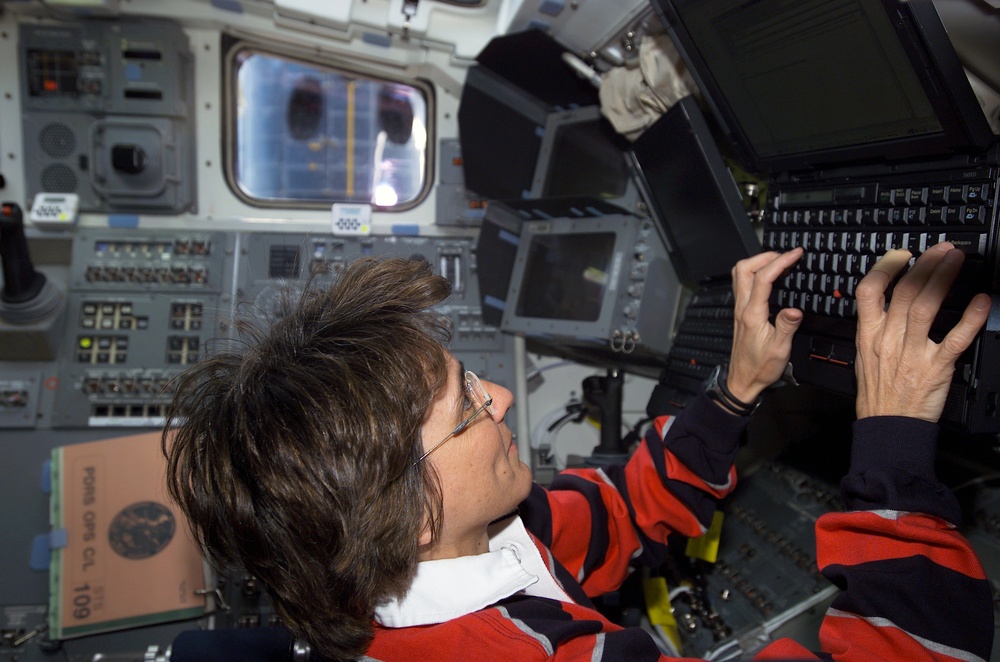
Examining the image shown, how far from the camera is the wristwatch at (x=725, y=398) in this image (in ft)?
4.66

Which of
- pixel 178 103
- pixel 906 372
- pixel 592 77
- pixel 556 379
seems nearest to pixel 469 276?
pixel 556 379

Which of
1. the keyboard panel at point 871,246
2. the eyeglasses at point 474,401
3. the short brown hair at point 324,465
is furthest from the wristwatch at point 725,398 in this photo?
the short brown hair at point 324,465

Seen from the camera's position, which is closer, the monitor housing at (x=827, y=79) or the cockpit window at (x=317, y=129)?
the monitor housing at (x=827, y=79)

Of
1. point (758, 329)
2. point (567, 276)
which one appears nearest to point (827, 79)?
point (758, 329)

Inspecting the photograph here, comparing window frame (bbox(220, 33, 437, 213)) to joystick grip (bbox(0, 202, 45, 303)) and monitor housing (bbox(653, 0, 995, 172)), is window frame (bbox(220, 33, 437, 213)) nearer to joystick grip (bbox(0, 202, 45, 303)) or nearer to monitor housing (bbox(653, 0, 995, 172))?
joystick grip (bbox(0, 202, 45, 303))

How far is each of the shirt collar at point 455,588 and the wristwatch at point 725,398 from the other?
53 cm

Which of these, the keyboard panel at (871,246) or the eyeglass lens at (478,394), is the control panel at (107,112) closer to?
the eyeglass lens at (478,394)

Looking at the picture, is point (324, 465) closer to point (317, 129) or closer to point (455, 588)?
point (455, 588)

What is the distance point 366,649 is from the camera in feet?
3.77

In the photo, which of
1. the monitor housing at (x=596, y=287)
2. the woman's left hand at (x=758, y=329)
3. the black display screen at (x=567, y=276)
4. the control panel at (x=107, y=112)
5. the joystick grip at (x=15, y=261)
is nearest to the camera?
the woman's left hand at (x=758, y=329)

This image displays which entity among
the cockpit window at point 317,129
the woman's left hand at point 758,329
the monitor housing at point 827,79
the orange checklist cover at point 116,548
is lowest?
the orange checklist cover at point 116,548

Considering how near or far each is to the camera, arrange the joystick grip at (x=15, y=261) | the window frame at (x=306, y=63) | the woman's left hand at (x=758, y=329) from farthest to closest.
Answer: the window frame at (x=306, y=63)
the joystick grip at (x=15, y=261)
the woman's left hand at (x=758, y=329)

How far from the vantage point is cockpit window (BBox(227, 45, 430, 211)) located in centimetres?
306

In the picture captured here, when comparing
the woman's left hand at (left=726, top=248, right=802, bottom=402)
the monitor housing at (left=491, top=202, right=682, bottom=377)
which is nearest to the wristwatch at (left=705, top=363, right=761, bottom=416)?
the woman's left hand at (left=726, top=248, right=802, bottom=402)
